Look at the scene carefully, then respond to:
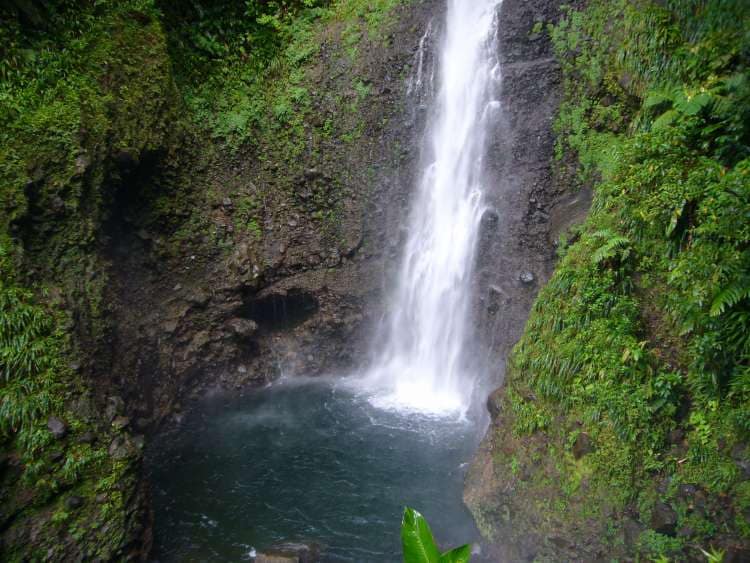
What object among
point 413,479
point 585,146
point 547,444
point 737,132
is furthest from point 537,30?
point 413,479

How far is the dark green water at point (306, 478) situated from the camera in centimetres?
754

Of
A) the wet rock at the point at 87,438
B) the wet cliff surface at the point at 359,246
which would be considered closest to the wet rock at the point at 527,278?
the wet cliff surface at the point at 359,246

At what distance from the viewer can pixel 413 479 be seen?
876 centimetres

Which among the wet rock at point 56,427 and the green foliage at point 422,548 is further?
the wet rock at point 56,427

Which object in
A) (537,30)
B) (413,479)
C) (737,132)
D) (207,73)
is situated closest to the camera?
(737,132)

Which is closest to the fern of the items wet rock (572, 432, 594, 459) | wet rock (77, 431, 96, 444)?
wet rock (572, 432, 594, 459)

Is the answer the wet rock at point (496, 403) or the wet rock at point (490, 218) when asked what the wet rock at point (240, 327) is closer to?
the wet rock at point (490, 218)

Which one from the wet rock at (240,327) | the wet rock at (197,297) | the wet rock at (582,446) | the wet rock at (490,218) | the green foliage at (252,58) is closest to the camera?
the wet rock at (582,446)

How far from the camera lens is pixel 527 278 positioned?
10164 millimetres

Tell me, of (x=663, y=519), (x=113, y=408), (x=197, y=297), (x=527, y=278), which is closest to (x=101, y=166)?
(x=197, y=297)

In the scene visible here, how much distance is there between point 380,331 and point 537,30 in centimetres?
852

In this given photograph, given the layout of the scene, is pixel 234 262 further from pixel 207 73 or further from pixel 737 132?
pixel 737 132

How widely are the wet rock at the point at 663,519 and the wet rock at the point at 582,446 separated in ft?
2.91

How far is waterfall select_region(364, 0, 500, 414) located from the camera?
11.5 m
